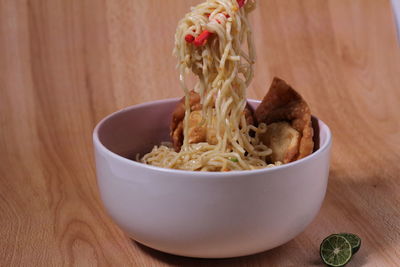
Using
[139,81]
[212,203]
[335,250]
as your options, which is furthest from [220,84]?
[139,81]

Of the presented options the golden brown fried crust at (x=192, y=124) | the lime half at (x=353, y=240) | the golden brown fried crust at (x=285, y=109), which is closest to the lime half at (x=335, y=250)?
the lime half at (x=353, y=240)

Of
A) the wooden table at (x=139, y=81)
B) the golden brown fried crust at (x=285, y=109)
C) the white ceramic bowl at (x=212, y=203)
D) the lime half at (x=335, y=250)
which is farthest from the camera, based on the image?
the wooden table at (x=139, y=81)

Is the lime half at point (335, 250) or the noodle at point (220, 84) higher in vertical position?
the noodle at point (220, 84)

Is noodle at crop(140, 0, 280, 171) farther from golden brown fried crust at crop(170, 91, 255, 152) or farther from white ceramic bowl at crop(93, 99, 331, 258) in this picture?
white ceramic bowl at crop(93, 99, 331, 258)

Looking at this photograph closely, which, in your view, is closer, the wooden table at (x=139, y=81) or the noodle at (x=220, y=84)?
the noodle at (x=220, y=84)

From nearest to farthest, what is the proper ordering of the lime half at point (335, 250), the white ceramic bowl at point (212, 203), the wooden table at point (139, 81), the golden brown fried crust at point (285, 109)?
the white ceramic bowl at point (212, 203)
the lime half at point (335, 250)
the golden brown fried crust at point (285, 109)
the wooden table at point (139, 81)

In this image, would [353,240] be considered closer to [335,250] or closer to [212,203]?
[335,250]

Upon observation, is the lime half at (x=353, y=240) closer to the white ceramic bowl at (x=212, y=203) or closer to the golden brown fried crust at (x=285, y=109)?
the white ceramic bowl at (x=212, y=203)

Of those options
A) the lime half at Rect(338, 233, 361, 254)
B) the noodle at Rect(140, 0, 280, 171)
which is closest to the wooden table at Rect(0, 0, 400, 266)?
the lime half at Rect(338, 233, 361, 254)
